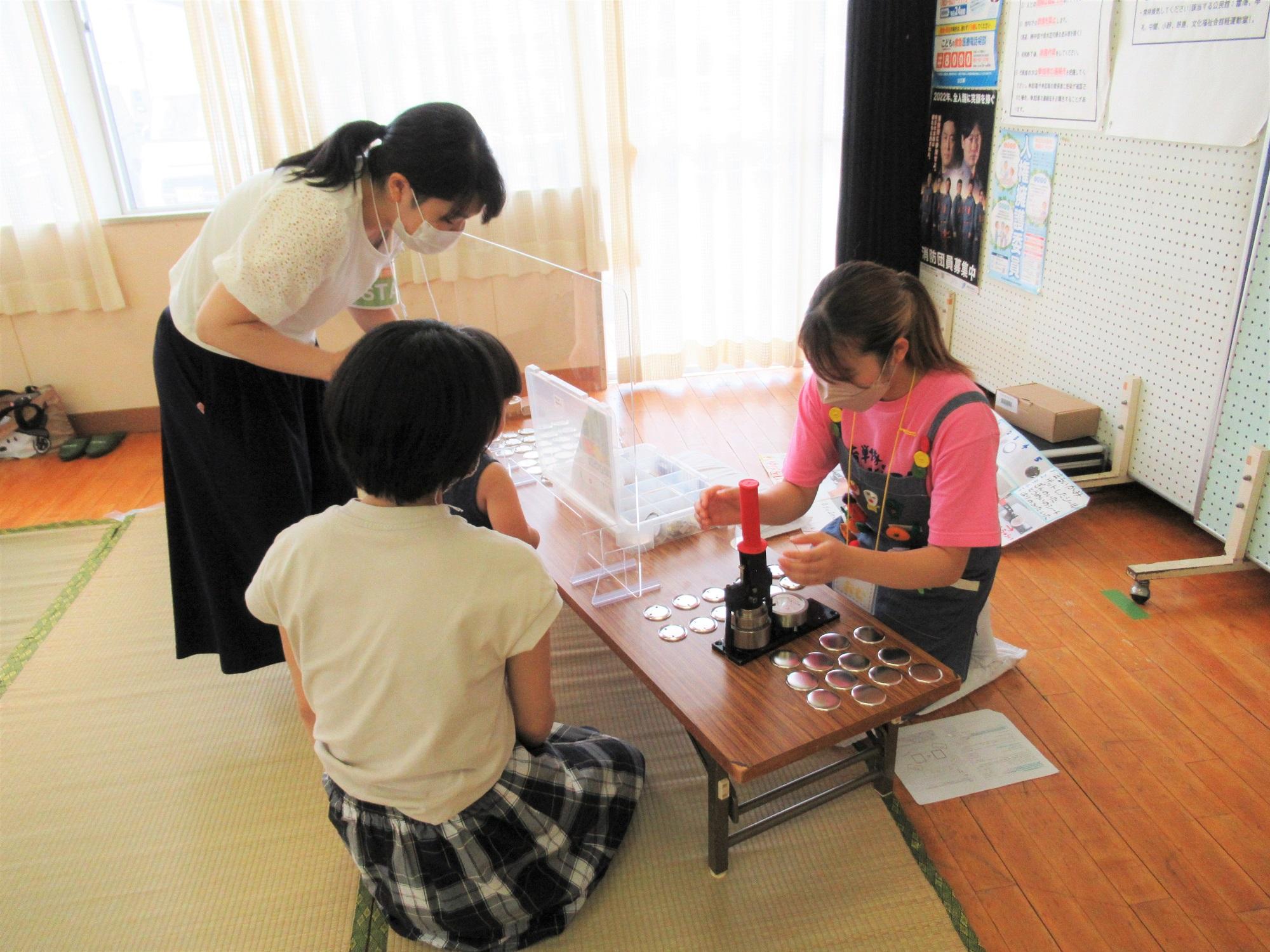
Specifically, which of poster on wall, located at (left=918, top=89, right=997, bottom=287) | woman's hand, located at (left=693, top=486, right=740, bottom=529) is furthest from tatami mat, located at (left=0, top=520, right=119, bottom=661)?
poster on wall, located at (left=918, top=89, right=997, bottom=287)

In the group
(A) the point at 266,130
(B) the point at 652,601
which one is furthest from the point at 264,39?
(B) the point at 652,601

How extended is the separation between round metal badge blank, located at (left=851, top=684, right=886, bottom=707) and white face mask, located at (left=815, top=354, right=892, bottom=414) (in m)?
0.41

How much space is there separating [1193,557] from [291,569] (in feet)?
6.75

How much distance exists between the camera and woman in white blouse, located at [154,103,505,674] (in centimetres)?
139

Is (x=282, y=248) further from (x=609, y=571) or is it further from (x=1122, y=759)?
(x=1122, y=759)

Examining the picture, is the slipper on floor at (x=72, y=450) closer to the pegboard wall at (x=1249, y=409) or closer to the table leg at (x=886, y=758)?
the table leg at (x=886, y=758)

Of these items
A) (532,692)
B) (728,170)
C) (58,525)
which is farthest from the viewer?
(728,170)

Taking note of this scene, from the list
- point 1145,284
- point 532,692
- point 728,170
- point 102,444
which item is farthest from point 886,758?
point 102,444

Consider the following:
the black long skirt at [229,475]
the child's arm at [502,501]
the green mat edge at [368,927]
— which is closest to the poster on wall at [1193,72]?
the child's arm at [502,501]

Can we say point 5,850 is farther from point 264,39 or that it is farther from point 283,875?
point 264,39

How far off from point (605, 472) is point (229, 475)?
0.69m

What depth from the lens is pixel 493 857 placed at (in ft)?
4.15

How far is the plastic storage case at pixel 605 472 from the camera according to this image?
4.99 feet

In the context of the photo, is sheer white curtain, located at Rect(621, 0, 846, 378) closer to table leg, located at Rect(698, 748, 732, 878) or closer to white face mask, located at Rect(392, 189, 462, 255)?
white face mask, located at Rect(392, 189, 462, 255)
